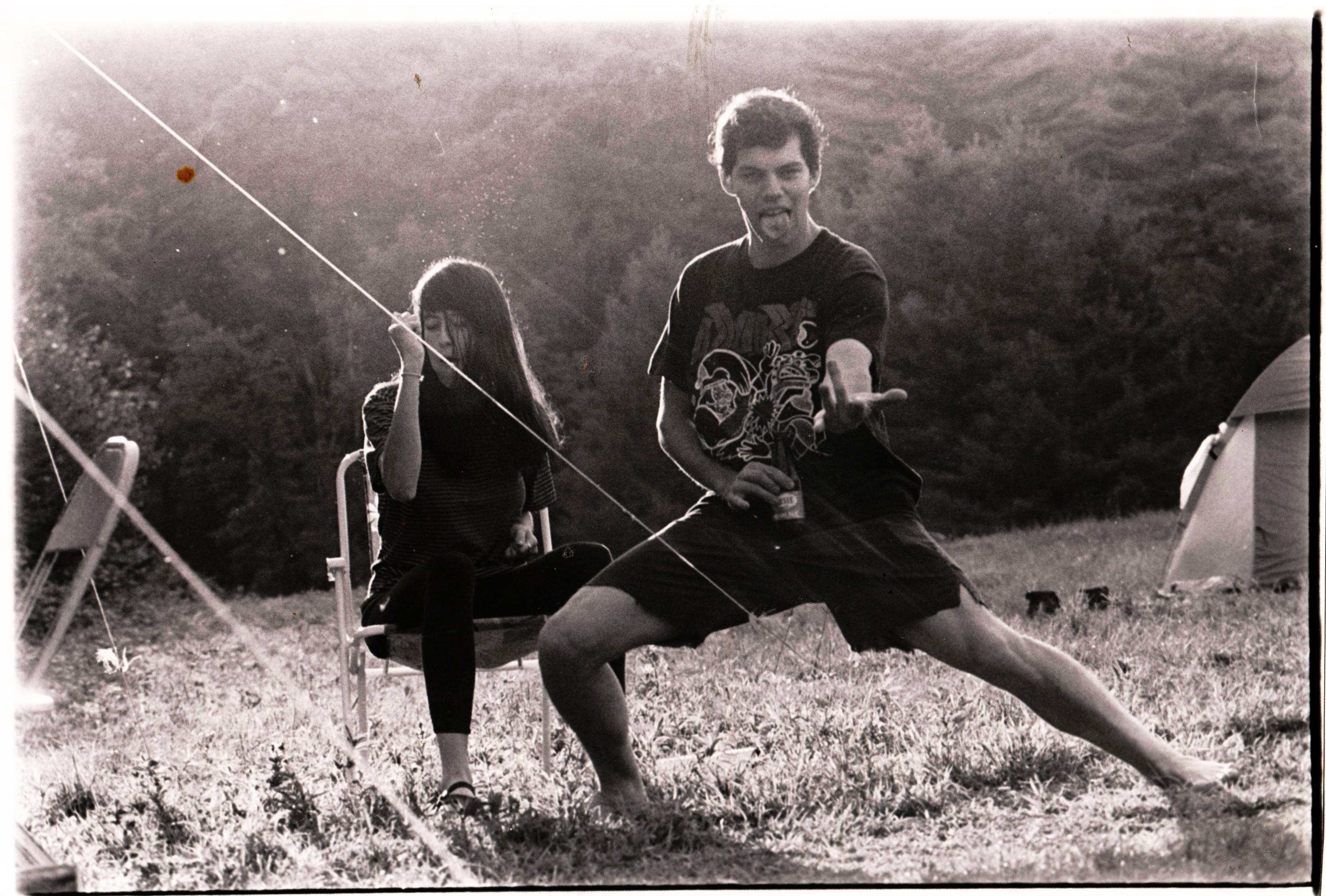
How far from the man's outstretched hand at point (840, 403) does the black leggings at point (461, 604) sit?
2.41 ft

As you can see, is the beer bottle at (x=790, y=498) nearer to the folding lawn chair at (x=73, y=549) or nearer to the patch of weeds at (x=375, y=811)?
the patch of weeds at (x=375, y=811)

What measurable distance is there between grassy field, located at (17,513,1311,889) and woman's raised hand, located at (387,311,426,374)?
80 cm

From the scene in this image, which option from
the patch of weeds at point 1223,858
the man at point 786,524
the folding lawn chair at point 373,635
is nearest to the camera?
the patch of weeds at point 1223,858

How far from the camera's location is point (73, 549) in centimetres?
411

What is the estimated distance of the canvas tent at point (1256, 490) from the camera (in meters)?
4.16

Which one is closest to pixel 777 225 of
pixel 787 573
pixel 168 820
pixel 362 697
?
pixel 787 573

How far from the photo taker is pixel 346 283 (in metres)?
4.07

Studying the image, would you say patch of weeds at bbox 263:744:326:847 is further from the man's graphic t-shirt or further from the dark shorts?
the man's graphic t-shirt

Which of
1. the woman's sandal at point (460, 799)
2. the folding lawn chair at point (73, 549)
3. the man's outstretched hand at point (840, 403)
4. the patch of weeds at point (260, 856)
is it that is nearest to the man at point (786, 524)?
the man's outstretched hand at point (840, 403)

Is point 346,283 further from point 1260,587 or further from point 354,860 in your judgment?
point 1260,587

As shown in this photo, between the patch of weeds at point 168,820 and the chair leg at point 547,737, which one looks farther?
the chair leg at point 547,737

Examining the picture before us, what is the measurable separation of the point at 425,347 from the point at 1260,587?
2657 mm

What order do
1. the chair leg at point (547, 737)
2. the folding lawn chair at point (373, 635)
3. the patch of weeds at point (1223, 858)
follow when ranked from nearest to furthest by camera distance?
the patch of weeds at point (1223, 858) → the folding lawn chair at point (373, 635) → the chair leg at point (547, 737)

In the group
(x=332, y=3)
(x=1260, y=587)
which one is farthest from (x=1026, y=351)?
(x=332, y=3)
